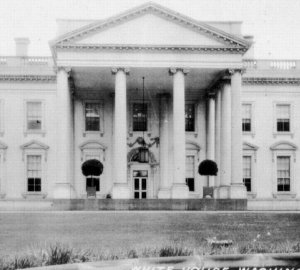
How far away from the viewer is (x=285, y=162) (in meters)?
45.2

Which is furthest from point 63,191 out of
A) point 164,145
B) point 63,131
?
point 164,145

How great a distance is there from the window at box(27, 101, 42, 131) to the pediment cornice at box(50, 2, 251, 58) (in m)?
9.02

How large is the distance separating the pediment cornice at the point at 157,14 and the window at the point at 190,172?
423 inches

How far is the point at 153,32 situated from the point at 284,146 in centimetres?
1511

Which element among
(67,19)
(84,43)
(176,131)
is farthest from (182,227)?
(67,19)

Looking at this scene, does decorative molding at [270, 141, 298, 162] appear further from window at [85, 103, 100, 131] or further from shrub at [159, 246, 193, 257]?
shrub at [159, 246, 193, 257]

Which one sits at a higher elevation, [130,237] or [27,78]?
[27,78]

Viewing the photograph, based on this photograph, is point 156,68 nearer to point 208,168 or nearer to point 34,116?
point 208,168

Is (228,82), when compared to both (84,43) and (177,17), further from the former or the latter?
(84,43)

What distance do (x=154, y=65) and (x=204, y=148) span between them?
10.3m

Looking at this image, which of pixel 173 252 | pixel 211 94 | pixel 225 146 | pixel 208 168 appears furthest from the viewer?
pixel 211 94

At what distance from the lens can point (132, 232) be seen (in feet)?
59.2

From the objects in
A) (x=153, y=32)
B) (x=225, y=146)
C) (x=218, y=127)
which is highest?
(x=153, y=32)

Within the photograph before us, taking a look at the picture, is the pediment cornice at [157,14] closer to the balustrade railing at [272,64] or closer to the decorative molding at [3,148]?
the balustrade railing at [272,64]
